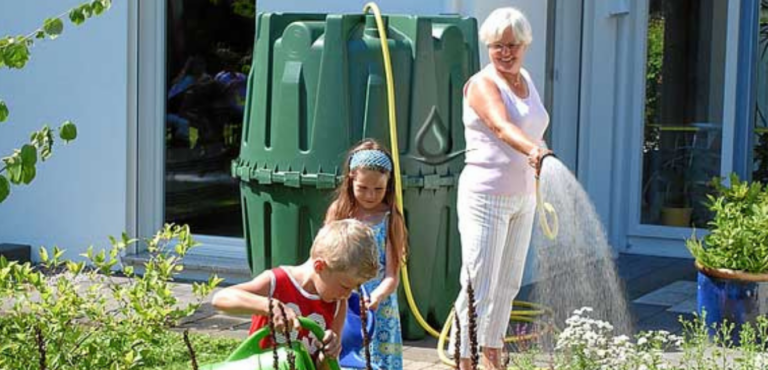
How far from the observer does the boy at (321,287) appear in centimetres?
338

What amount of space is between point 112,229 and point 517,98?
434 cm

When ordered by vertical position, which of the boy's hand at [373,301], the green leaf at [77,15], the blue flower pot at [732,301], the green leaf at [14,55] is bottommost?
the blue flower pot at [732,301]

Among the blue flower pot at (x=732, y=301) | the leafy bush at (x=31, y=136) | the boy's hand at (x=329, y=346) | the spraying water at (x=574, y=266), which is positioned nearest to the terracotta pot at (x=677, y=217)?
the spraying water at (x=574, y=266)

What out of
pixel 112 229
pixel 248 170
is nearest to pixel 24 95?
pixel 112 229

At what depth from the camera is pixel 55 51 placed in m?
8.84

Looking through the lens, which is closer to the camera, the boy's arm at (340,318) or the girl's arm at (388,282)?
the boy's arm at (340,318)

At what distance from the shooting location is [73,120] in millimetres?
8750

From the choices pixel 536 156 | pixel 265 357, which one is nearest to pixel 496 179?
pixel 536 156

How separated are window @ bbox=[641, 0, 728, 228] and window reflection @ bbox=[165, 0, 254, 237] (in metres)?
3.12

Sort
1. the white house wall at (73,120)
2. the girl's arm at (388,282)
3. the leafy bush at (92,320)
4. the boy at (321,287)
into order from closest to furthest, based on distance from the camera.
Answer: the leafy bush at (92,320), the boy at (321,287), the girl's arm at (388,282), the white house wall at (73,120)

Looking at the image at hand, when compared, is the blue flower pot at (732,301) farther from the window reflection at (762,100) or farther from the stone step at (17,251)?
the stone step at (17,251)

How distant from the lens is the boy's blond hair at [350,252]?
3383mm

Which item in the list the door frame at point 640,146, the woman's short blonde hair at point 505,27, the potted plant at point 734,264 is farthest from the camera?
the door frame at point 640,146

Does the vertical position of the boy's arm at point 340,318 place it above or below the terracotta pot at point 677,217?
above
